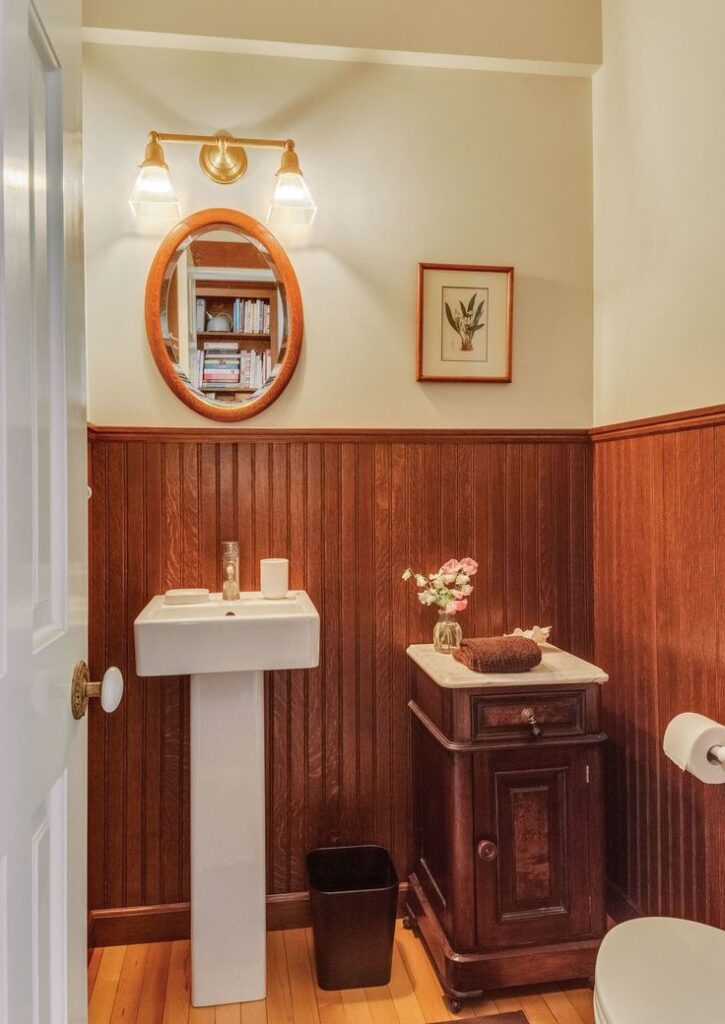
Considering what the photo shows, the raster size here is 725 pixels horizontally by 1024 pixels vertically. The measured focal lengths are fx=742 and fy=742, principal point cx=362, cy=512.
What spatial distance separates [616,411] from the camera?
2383mm

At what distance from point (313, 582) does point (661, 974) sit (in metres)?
1.41

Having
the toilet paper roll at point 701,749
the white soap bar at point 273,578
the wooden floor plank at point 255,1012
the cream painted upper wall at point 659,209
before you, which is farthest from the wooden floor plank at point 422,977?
the cream painted upper wall at point 659,209

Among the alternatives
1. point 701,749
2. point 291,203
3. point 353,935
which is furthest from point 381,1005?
point 291,203

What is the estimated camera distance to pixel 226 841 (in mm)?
2018

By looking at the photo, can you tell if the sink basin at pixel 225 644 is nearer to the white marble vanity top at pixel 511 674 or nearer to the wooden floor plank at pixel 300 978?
the white marble vanity top at pixel 511 674

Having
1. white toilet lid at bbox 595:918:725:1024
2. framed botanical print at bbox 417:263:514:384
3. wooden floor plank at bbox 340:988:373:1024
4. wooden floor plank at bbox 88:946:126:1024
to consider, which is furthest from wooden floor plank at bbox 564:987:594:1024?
framed botanical print at bbox 417:263:514:384

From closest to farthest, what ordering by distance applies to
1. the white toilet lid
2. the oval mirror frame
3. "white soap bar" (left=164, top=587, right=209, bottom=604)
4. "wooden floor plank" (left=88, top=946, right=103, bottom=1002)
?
1. the white toilet lid
2. "wooden floor plank" (left=88, top=946, right=103, bottom=1002)
3. "white soap bar" (left=164, top=587, right=209, bottom=604)
4. the oval mirror frame

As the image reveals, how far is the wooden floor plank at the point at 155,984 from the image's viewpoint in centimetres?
195

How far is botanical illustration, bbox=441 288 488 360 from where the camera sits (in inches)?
96.3

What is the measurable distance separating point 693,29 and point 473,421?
1196 mm

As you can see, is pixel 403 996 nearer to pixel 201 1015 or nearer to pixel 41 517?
pixel 201 1015

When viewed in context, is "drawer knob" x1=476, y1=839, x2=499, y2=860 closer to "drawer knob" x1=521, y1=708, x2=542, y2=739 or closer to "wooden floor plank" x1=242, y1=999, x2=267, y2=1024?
"drawer knob" x1=521, y1=708, x2=542, y2=739

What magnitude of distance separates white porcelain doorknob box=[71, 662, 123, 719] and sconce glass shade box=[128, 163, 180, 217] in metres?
1.65

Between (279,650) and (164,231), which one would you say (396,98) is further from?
(279,650)
